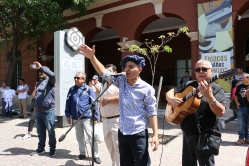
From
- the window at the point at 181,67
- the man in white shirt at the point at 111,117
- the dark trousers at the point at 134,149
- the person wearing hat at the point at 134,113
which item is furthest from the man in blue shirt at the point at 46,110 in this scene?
the window at the point at 181,67

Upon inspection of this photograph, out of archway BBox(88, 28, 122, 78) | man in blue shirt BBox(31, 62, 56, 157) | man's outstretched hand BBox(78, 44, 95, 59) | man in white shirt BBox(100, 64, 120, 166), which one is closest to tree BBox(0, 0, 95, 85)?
archway BBox(88, 28, 122, 78)

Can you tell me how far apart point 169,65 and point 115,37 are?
13.8 ft

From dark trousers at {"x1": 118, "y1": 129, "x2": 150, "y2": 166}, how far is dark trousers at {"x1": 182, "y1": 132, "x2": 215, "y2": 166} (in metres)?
0.47

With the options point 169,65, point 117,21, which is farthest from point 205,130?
point 169,65

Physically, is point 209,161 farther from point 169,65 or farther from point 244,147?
point 169,65

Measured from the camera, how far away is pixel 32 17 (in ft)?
35.2

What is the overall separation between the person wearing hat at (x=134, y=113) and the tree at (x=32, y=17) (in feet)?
26.3

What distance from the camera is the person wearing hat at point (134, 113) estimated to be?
2668mm

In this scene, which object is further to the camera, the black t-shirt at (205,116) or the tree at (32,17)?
the tree at (32,17)

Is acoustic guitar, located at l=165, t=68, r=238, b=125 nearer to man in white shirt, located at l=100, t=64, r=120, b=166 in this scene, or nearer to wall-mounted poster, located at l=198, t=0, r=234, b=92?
man in white shirt, located at l=100, t=64, r=120, b=166

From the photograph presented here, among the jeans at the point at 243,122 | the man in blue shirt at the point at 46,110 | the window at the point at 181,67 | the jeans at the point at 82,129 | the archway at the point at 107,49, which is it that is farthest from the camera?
the archway at the point at 107,49

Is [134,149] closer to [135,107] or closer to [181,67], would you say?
[135,107]

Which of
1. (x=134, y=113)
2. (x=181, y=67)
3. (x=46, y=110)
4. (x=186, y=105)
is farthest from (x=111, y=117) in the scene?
(x=181, y=67)

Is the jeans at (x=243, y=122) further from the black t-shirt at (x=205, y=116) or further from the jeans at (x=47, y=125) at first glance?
the jeans at (x=47, y=125)
